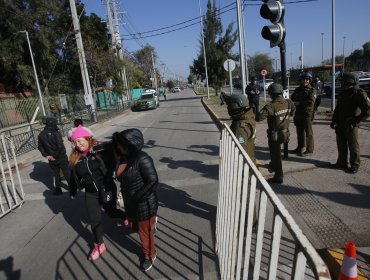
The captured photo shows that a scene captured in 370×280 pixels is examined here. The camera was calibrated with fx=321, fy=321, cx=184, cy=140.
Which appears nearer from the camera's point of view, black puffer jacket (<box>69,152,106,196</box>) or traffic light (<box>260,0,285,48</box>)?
black puffer jacket (<box>69,152,106,196</box>)

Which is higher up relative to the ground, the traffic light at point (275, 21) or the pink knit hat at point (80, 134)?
the traffic light at point (275, 21)

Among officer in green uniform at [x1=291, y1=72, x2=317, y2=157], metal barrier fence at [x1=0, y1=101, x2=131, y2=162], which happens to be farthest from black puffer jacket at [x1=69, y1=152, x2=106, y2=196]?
officer in green uniform at [x1=291, y1=72, x2=317, y2=157]

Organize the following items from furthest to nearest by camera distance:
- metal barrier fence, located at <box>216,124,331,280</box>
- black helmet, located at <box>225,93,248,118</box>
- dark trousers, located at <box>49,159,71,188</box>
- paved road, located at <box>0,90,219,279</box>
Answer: dark trousers, located at <box>49,159,71,188</box>
black helmet, located at <box>225,93,248,118</box>
paved road, located at <box>0,90,219,279</box>
metal barrier fence, located at <box>216,124,331,280</box>

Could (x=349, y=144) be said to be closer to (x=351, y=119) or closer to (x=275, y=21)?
(x=351, y=119)

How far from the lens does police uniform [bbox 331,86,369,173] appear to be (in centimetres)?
551

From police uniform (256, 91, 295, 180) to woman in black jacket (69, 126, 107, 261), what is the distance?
9.64 feet

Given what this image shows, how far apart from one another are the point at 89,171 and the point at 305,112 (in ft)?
17.1

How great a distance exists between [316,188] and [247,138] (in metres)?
1.88

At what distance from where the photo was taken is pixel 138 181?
3301 millimetres

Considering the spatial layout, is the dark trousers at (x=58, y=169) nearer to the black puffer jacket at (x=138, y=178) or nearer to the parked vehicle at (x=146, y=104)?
the black puffer jacket at (x=138, y=178)

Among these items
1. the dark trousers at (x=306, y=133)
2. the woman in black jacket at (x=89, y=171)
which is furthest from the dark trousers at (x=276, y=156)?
the woman in black jacket at (x=89, y=171)

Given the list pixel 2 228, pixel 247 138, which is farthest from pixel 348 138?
pixel 2 228

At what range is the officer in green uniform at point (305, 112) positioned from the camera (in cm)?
711

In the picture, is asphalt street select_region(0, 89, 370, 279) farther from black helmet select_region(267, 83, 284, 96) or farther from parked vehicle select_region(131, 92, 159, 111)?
parked vehicle select_region(131, 92, 159, 111)
